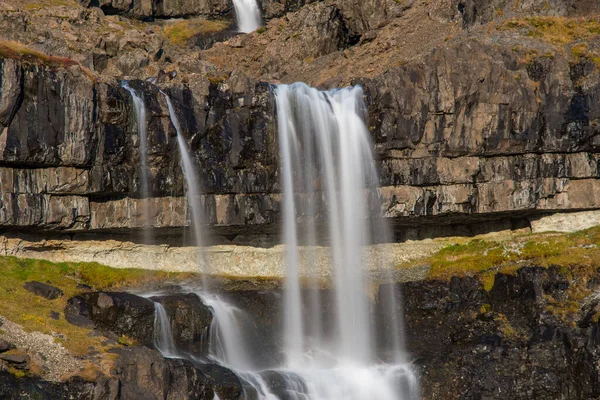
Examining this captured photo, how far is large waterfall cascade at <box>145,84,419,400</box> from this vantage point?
153ft

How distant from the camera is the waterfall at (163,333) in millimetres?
42594

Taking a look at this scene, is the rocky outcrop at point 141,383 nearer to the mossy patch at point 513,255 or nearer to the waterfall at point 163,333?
the waterfall at point 163,333

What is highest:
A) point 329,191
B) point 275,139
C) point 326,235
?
point 275,139

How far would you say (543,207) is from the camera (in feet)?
188

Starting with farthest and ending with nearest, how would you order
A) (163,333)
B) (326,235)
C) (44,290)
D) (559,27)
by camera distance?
(559,27)
(326,235)
(44,290)
(163,333)

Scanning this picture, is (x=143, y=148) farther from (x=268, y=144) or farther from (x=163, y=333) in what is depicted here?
(x=163, y=333)

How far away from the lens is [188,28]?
102 m

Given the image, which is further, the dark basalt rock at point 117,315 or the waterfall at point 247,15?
the waterfall at point 247,15

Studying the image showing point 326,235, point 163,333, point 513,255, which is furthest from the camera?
point 326,235

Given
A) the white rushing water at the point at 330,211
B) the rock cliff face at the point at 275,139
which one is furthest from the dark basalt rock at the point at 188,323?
the rock cliff face at the point at 275,139

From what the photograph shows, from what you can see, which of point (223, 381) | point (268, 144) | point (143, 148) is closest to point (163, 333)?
point (223, 381)

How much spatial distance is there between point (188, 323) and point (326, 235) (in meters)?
15.7

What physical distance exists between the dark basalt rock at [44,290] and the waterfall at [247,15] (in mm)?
62294

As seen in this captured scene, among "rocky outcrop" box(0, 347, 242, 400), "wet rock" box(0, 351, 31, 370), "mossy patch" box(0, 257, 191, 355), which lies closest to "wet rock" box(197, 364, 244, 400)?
"rocky outcrop" box(0, 347, 242, 400)
